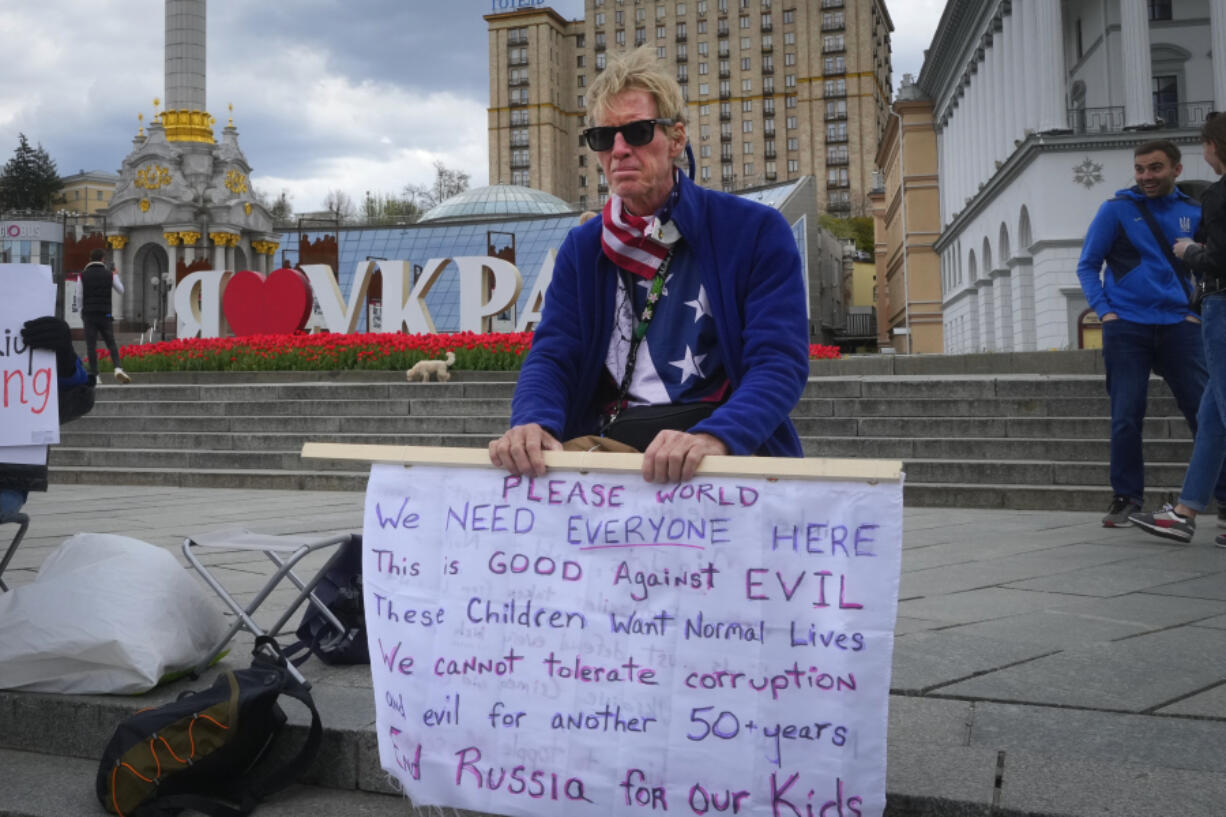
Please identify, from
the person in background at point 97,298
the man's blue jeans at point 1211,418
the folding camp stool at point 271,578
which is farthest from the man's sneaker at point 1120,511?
the person in background at point 97,298

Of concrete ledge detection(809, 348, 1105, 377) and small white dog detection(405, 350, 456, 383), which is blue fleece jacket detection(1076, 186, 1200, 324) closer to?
concrete ledge detection(809, 348, 1105, 377)

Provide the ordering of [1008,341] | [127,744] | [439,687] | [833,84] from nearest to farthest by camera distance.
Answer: [439,687]
[127,744]
[1008,341]
[833,84]

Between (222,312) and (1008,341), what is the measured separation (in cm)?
2426

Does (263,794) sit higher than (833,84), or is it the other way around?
(833,84)

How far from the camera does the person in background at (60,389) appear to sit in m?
4.06

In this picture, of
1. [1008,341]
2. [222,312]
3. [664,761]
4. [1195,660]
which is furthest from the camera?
[1008,341]

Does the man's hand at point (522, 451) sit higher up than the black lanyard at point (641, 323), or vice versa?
the black lanyard at point (641, 323)

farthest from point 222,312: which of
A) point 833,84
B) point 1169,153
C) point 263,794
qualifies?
point 833,84

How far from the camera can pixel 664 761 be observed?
7.45 feet

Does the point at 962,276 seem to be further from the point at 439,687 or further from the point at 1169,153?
the point at 439,687

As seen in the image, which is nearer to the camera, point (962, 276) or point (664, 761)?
point (664, 761)

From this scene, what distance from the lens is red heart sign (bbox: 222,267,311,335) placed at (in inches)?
834

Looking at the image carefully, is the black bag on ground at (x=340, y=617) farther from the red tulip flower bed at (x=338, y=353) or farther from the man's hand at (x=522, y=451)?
the red tulip flower bed at (x=338, y=353)

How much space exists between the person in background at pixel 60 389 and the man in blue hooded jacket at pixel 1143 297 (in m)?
5.02
